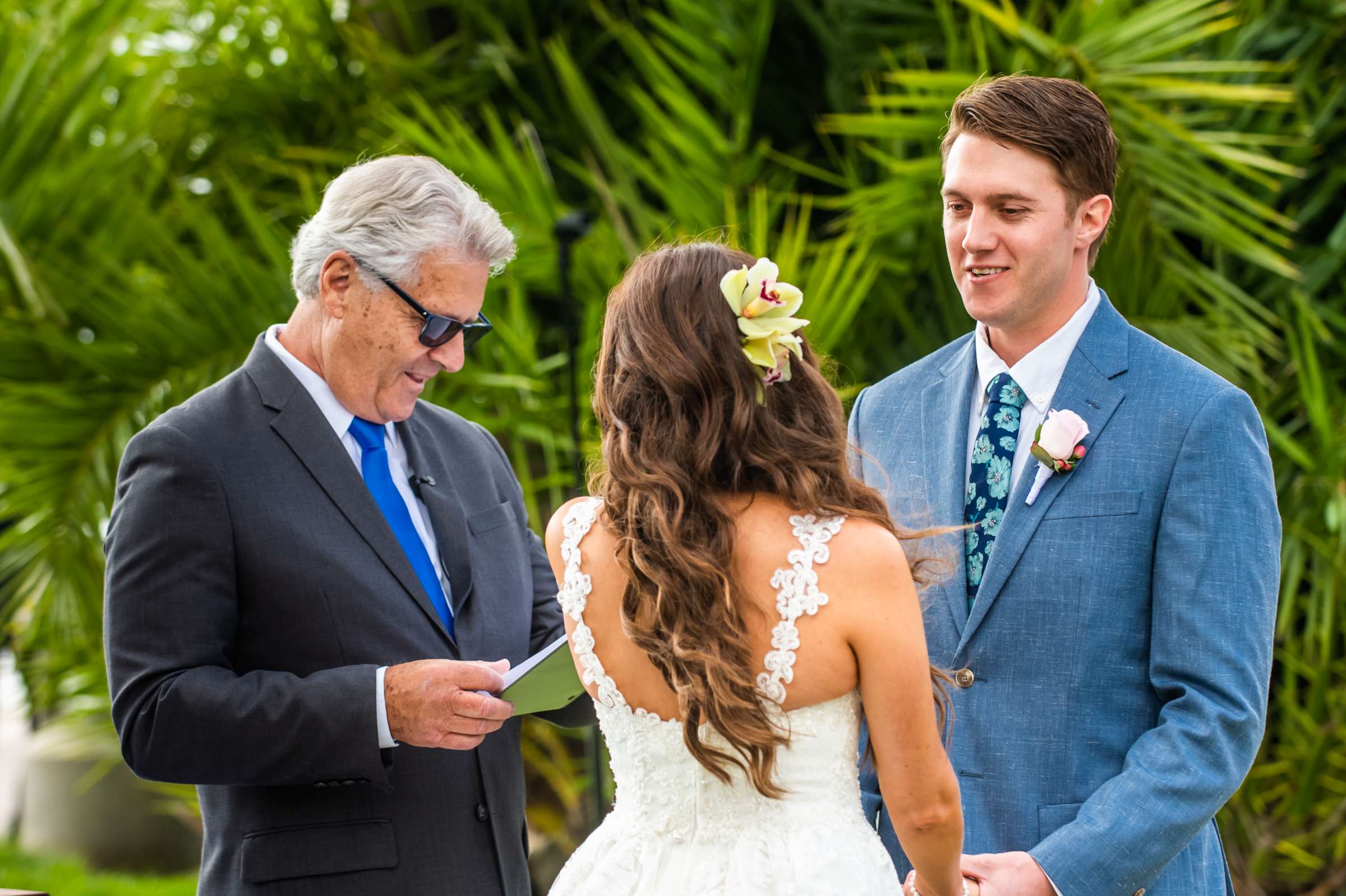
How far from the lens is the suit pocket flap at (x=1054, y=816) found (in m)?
1.76

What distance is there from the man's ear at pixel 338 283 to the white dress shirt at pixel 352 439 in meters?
0.11

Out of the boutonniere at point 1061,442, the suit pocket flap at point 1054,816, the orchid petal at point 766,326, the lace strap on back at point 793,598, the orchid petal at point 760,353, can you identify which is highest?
the orchid petal at point 766,326

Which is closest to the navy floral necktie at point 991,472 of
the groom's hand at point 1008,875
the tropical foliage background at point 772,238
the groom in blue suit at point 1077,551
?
the groom in blue suit at point 1077,551

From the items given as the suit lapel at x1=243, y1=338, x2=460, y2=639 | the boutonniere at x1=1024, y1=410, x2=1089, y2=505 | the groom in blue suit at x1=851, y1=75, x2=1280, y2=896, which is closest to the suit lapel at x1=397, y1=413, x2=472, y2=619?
the suit lapel at x1=243, y1=338, x2=460, y2=639

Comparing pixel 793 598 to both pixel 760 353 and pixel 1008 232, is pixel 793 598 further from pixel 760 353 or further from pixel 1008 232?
pixel 1008 232

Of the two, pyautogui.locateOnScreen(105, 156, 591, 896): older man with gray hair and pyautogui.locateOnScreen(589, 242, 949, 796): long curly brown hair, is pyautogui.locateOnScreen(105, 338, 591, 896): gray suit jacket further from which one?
pyautogui.locateOnScreen(589, 242, 949, 796): long curly brown hair

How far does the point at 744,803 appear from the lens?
1694 millimetres

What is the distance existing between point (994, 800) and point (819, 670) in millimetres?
426

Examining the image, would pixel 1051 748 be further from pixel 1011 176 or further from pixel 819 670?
pixel 1011 176

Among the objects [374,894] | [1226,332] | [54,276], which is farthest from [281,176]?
[374,894]

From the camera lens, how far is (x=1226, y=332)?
12.8 ft

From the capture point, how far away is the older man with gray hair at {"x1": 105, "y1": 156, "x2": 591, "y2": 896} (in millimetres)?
1931

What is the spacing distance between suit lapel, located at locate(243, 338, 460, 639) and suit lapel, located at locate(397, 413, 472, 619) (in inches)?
4.5

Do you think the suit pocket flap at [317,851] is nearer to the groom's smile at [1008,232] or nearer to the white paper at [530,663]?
the white paper at [530,663]
